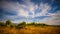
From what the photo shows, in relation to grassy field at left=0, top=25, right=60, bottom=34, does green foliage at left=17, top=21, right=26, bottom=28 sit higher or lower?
higher

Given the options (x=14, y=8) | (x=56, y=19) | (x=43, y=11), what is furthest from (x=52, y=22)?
(x=14, y=8)

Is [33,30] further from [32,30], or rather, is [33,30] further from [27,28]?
[27,28]

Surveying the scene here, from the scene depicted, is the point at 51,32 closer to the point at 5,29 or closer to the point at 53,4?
the point at 53,4

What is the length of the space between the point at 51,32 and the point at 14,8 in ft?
3.13

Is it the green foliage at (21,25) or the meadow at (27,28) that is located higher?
the green foliage at (21,25)

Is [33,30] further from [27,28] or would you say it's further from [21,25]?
[21,25]

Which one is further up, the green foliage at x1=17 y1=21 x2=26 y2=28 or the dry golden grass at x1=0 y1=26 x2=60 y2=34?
the green foliage at x1=17 y1=21 x2=26 y2=28

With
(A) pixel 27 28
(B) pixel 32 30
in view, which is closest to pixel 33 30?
(B) pixel 32 30

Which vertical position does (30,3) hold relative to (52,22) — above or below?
above

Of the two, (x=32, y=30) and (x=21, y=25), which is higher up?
(x=21, y=25)

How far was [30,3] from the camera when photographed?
2838 mm

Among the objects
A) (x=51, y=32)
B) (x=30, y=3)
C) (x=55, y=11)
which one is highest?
(x=30, y=3)

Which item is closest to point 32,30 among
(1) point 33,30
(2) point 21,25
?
(1) point 33,30

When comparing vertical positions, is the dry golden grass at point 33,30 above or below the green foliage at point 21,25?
below
